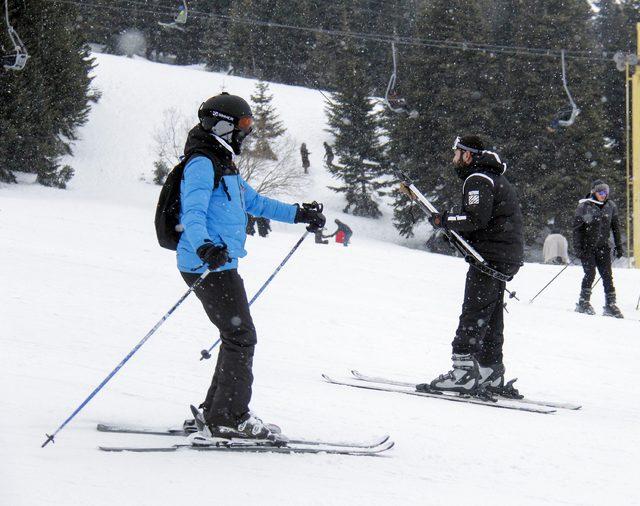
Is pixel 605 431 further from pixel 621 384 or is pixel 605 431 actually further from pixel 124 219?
pixel 124 219

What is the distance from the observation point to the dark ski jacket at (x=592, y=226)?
1098 cm

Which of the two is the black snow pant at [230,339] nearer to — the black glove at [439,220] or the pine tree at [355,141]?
the black glove at [439,220]

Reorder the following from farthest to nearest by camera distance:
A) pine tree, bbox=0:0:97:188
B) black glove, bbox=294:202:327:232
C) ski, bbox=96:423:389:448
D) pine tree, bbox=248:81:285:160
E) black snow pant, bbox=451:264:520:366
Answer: pine tree, bbox=248:81:285:160, pine tree, bbox=0:0:97:188, black snow pant, bbox=451:264:520:366, black glove, bbox=294:202:327:232, ski, bbox=96:423:389:448

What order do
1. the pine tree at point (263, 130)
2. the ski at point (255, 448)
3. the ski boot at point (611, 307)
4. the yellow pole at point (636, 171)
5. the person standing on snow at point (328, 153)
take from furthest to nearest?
1. the person standing on snow at point (328, 153)
2. the pine tree at point (263, 130)
3. the yellow pole at point (636, 171)
4. the ski boot at point (611, 307)
5. the ski at point (255, 448)

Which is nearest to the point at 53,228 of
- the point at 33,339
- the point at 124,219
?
the point at 124,219

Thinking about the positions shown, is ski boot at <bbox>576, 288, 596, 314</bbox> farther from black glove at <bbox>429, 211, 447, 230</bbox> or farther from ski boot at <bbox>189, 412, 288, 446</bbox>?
ski boot at <bbox>189, 412, 288, 446</bbox>

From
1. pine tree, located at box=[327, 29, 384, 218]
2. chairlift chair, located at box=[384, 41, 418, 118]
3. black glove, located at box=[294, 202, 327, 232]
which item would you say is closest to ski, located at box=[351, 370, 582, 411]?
black glove, located at box=[294, 202, 327, 232]

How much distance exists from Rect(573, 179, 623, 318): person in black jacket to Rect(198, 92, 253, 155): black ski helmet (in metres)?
8.07

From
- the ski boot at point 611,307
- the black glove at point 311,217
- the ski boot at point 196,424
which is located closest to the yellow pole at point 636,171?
the ski boot at point 611,307

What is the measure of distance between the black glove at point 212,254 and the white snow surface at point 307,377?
0.92 m

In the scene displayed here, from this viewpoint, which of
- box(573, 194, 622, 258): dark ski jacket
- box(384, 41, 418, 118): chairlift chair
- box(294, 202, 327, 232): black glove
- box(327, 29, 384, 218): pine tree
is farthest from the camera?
box(327, 29, 384, 218): pine tree

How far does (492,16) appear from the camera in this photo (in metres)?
56.4

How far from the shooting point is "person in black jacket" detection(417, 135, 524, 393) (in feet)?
18.7

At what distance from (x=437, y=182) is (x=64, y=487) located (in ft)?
113
